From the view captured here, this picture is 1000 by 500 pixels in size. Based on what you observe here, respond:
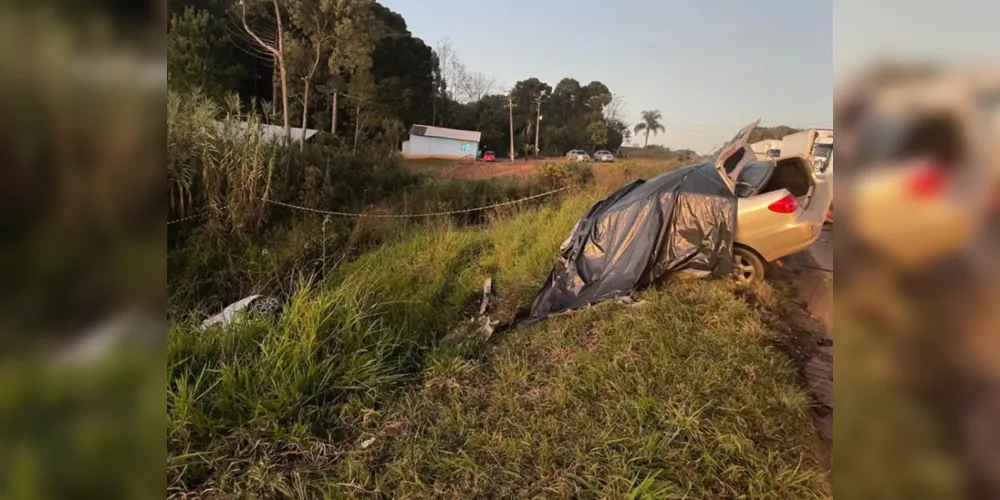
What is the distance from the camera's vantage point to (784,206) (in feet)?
12.7

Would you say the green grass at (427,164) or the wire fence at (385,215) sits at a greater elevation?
the green grass at (427,164)

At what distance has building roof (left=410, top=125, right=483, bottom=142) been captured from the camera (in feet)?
26.0

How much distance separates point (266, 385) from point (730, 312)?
2840 mm

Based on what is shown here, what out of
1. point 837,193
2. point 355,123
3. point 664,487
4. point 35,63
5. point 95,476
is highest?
point 355,123

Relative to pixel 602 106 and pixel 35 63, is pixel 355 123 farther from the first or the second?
pixel 35 63

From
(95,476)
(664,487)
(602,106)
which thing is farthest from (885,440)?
(602,106)

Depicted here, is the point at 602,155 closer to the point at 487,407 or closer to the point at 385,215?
the point at 385,215

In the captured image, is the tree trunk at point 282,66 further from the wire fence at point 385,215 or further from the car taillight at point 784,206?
the car taillight at point 784,206

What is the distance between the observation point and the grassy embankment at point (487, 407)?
1886mm

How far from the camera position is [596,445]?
2070mm

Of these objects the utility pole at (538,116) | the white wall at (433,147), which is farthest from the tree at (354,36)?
the utility pole at (538,116)

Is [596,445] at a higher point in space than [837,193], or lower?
lower

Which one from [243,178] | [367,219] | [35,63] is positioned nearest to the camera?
[35,63]

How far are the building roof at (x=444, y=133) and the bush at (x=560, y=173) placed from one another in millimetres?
1297
